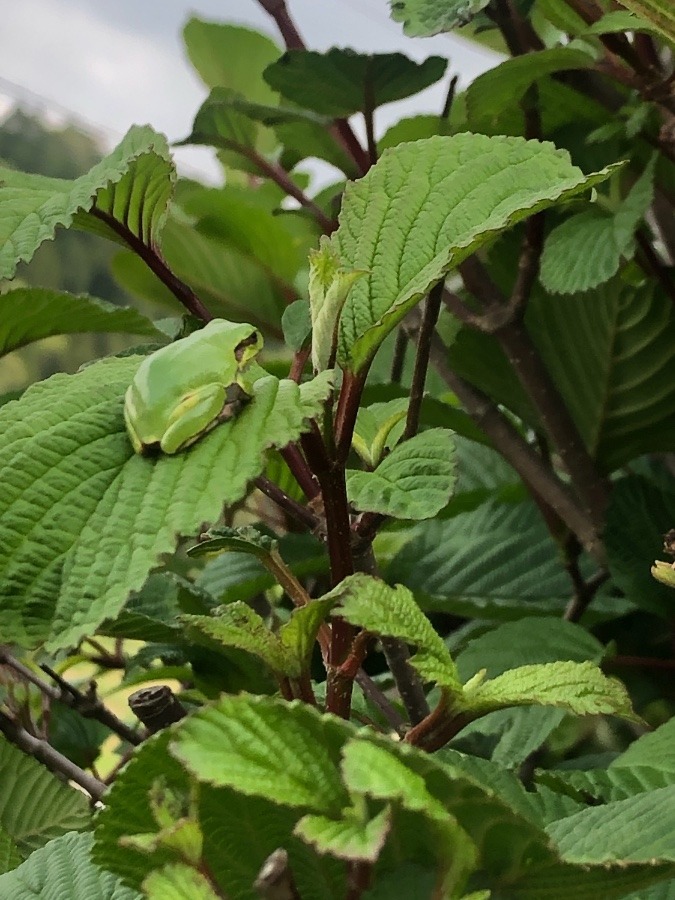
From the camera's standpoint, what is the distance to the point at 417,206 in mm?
242

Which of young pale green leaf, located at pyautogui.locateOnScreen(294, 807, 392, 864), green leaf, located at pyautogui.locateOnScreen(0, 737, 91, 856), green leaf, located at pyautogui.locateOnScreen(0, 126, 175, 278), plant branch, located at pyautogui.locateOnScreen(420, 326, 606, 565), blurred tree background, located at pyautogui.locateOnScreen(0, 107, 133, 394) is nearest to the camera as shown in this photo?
young pale green leaf, located at pyautogui.locateOnScreen(294, 807, 392, 864)

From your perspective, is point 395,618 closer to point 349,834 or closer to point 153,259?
point 349,834

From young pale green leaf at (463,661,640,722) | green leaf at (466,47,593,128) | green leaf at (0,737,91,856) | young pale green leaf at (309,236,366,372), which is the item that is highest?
green leaf at (466,47,593,128)

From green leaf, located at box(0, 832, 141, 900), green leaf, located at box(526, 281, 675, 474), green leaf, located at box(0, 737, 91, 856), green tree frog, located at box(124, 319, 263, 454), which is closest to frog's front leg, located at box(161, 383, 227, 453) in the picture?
green tree frog, located at box(124, 319, 263, 454)

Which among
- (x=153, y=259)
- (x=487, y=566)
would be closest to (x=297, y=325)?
(x=153, y=259)

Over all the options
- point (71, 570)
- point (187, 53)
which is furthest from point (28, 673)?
point (187, 53)

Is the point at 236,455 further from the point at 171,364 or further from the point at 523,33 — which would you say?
the point at 523,33

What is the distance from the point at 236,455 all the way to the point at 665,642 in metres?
0.42

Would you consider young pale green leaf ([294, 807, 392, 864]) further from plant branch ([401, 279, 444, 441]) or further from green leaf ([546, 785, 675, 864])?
plant branch ([401, 279, 444, 441])

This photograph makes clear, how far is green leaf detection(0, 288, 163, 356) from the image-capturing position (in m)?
0.36

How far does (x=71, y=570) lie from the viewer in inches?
7.5

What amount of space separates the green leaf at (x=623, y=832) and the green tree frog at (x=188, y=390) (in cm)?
13

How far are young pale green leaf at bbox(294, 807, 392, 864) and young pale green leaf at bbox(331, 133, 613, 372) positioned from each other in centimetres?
12

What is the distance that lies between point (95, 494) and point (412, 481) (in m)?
0.08
